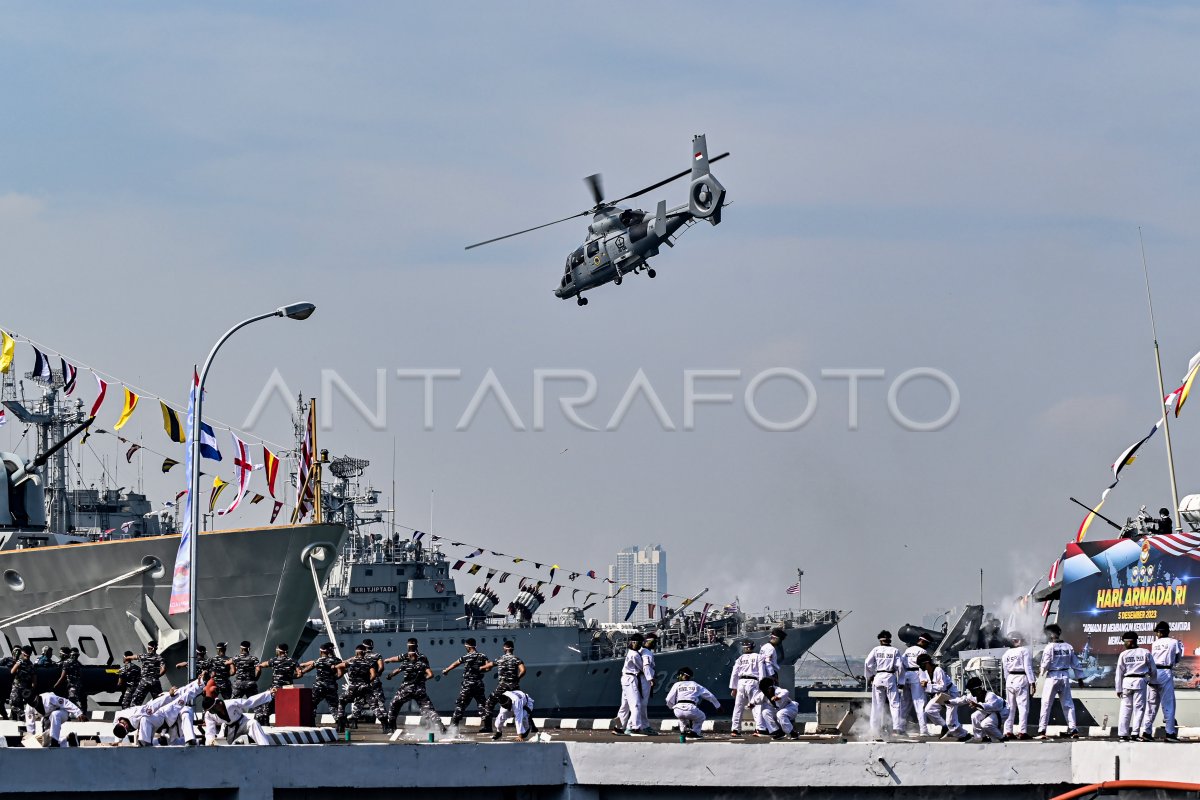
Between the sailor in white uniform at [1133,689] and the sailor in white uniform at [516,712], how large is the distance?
23.1 feet

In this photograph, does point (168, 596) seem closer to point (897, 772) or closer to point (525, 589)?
point (897, 772)

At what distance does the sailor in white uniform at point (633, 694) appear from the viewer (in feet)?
67.1

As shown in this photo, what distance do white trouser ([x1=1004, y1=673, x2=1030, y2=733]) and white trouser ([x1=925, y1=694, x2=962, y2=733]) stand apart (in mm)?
596

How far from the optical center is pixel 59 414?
5697 centimetres

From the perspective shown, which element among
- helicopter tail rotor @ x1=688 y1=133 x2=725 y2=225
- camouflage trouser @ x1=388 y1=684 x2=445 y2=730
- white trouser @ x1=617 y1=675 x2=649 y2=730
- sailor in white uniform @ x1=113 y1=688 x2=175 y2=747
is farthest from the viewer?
helicopter tail rotor @ x1=688 y1=133 x2=725 y2=225

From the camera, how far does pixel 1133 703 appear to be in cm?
1844

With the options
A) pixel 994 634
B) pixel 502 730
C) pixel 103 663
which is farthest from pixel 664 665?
pixel 502 730

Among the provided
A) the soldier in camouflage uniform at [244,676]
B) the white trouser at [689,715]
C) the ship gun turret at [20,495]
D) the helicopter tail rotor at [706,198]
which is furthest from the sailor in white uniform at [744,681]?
the helicopter tail rotor at [706,198]

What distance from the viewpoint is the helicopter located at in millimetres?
50812

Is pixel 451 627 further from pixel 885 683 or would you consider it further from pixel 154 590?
pixel 885 683

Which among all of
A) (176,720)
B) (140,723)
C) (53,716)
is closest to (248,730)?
(176,720)

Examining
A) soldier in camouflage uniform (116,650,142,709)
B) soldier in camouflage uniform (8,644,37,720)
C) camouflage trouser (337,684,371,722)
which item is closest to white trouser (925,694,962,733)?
camouflage trouser (337,684,371,722)

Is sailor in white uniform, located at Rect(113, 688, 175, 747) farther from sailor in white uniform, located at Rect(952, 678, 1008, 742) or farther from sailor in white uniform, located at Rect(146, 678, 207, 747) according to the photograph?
sailor in white uniform, located at Rect(952, 678, 1008, 742)

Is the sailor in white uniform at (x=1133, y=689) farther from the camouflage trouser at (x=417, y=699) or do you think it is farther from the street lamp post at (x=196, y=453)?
the street lamp post at (x=196, y=453)
